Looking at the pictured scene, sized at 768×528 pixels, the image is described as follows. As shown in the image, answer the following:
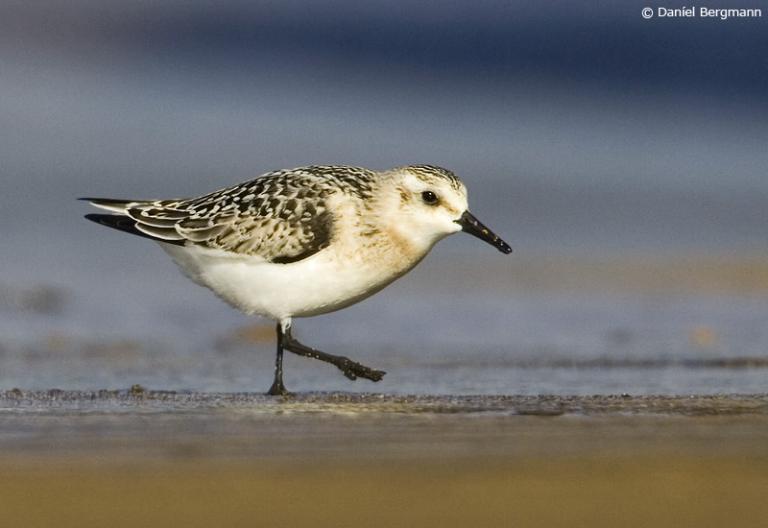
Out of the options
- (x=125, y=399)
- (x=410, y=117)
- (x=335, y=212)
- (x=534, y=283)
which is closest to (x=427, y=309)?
(x=534, y=283)

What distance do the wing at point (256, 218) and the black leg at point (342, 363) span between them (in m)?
0.57

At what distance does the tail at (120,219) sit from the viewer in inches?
359

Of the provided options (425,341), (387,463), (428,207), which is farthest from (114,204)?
(387,463)

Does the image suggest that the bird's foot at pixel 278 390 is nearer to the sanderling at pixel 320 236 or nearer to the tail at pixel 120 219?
the sanderling at pixel 320 236

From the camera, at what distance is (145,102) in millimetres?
26016

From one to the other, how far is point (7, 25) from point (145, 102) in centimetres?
463

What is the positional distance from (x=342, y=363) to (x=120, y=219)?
171 centimetres

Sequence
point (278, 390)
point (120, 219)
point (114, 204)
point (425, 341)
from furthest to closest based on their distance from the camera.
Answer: point (425, 341)
point (114, 204)
point (120, 219)
point (278, 390)

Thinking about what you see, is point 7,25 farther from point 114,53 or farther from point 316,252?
→ point 316,252

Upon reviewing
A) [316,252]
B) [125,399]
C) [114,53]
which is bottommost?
[125,399]

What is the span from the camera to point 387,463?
5.66 meters

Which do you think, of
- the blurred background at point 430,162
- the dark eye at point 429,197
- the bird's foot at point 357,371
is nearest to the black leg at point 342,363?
Answer: the bird's foot at point 357,371

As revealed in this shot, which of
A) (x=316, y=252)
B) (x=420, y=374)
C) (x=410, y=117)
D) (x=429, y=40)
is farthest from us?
(x=429, y=40)

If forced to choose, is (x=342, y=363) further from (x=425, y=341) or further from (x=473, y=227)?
(x=425, y=341)
